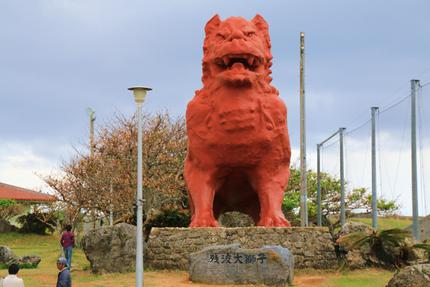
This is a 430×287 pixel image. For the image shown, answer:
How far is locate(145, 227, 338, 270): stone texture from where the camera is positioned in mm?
11750

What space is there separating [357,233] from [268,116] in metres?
2.65

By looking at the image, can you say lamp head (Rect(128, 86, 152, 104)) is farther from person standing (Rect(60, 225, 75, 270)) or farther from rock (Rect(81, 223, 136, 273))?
person standing (Rect(60, 225, 75, 270))

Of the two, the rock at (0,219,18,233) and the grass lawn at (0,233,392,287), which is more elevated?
the rock at (0,219,18,233)

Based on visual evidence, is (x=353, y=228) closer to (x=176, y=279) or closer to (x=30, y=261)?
(x=176, y=279)

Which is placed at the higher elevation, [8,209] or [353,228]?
[8,209]

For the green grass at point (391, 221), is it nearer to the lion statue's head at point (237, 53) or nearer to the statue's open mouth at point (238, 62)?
the lion statue's head at point (237, 53)

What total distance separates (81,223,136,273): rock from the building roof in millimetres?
21421

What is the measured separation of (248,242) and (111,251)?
2554 mm

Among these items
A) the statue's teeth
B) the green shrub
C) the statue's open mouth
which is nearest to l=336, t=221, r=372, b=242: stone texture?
the statue's open mouth

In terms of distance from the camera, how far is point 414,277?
30.2 feet

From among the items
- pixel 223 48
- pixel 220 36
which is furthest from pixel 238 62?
pixel 220 36

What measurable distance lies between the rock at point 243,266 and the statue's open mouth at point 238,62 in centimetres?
307

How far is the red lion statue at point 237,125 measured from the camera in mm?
11594

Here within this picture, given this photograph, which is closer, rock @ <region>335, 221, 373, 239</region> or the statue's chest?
the statue's chest
